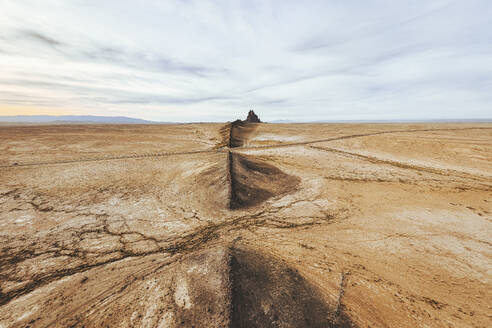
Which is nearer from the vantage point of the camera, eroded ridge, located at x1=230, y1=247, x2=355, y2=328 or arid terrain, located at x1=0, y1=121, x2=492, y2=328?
eroded ridge, located at x1=230, y1=247, x2=355, y2=328

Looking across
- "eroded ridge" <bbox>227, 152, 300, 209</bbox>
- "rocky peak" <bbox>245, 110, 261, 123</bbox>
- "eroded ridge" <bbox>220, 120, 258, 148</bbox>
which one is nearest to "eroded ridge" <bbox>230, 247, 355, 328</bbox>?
"eroded ridge" <bbox>227, 152, 300, 209</bbox>

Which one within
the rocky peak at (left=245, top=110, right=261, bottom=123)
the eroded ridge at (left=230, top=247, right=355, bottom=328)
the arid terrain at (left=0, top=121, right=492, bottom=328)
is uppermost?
the rocky peak at (left=245, top=110, right=261, bottom=123)

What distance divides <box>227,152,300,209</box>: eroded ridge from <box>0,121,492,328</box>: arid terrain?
74 mm

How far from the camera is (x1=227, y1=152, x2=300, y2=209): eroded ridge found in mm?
6098

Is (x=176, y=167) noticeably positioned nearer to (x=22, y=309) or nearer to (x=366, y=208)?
(x=22, y=309)

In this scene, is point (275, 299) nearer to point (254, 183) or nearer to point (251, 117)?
point (254, 183)

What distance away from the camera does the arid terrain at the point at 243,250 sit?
8.43 ft

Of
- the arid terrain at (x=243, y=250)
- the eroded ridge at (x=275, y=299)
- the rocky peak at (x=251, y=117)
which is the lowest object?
the arid terrain at (x=243, y=250)

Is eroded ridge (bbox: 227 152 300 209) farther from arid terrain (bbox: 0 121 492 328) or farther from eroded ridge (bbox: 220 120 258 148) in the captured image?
eroded ridge (bbox: 220 120 258 148)

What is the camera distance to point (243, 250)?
11.6ft

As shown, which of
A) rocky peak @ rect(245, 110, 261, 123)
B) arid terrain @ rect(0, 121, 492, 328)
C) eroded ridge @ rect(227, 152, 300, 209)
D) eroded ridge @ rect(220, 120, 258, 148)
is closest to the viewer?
arid terrain @ rect(0, 121, 492, 328)

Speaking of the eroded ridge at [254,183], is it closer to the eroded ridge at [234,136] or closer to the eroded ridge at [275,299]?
the eroded ridge at [275,299]

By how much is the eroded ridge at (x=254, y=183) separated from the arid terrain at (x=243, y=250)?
7 centimetres

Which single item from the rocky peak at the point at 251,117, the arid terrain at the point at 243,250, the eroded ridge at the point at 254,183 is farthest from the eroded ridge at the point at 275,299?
the rocky peak at the point at 251,117
